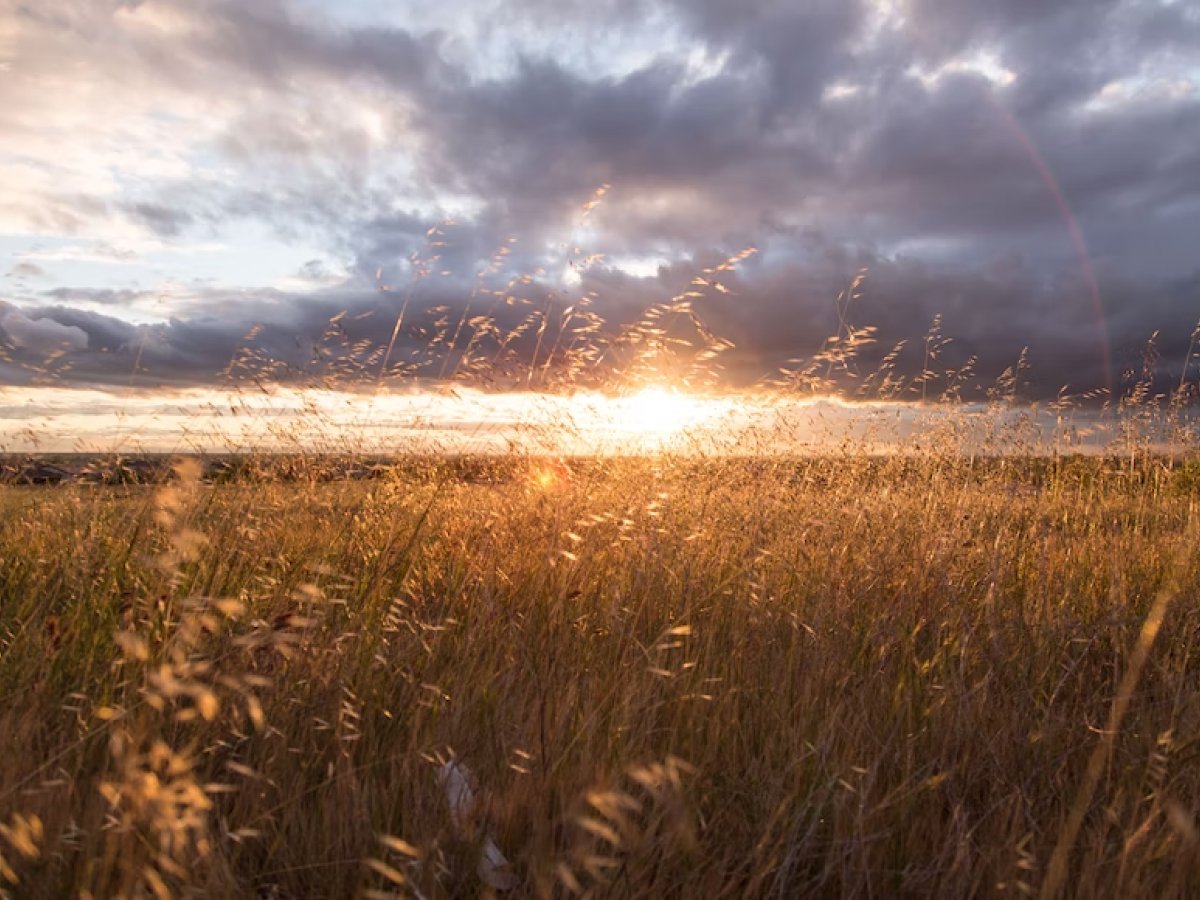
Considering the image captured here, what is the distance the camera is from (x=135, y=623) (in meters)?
2.52

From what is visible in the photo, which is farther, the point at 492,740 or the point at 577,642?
the point at 577,642

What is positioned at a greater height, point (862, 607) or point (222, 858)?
point (862, 607)

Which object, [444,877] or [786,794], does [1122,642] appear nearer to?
[786,794]

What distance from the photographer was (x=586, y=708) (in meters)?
2.11

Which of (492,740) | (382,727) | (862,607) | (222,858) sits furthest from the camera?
(862,607)

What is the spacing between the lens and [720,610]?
3.01 metres

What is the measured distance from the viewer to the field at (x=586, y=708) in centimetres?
158

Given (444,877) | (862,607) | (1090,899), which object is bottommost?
(444,877)

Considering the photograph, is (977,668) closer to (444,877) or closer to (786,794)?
(786,794)

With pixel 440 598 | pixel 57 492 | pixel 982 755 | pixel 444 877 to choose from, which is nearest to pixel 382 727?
pixel 444 877

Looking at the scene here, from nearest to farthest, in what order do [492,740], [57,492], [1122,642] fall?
[492,740] → [1122,642] → [57,492]

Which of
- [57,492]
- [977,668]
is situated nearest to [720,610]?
[977,668]

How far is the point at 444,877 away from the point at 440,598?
1.80 metres

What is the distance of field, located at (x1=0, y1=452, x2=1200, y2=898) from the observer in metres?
1.58
